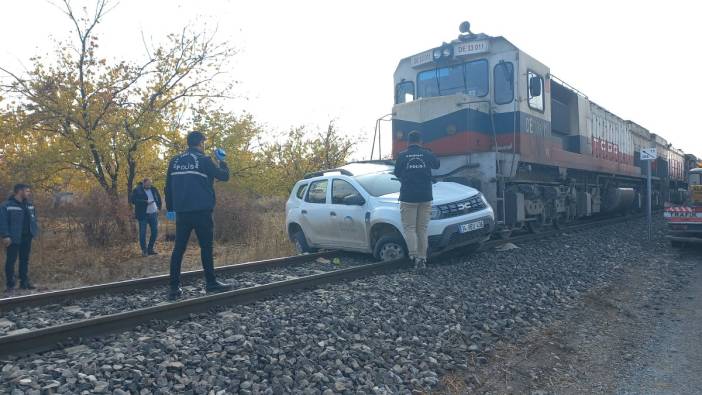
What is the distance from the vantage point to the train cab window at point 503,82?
986 centimetres

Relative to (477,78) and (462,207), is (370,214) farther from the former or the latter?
(477,78)

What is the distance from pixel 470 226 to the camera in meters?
7.52

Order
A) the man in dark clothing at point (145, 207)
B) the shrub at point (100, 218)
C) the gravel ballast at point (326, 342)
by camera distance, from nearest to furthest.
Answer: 1. the gravel ballast at point (326, 342)
2. the man in dark clothing at point (145, 207)
3. the shrub at point (100, 218)

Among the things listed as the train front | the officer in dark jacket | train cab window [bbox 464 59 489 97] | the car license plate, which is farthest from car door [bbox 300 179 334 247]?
the officer in dark jacket

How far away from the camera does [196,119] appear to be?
1420 cm

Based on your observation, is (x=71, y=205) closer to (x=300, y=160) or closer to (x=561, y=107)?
(x=300, y=160)

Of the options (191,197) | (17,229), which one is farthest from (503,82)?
(17,229)

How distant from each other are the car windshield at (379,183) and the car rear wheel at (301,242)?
1.69 metres

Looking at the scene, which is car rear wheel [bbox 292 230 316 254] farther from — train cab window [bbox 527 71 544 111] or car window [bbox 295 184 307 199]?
train cab window [bbox 527 71 544 111]

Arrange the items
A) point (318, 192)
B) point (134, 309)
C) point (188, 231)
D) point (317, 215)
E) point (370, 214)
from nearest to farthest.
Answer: point (134, 309), point (188, 231), point (370, 214), point (317, 215), point (318, 192)

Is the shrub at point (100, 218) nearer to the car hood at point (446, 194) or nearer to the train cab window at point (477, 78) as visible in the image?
the car hood at point (446, 194)

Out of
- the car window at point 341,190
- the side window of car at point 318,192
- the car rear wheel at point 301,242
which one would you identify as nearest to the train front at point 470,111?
the car window at point 341,190

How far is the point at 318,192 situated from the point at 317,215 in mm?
440

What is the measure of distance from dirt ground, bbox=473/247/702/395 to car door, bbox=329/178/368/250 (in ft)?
11.1
